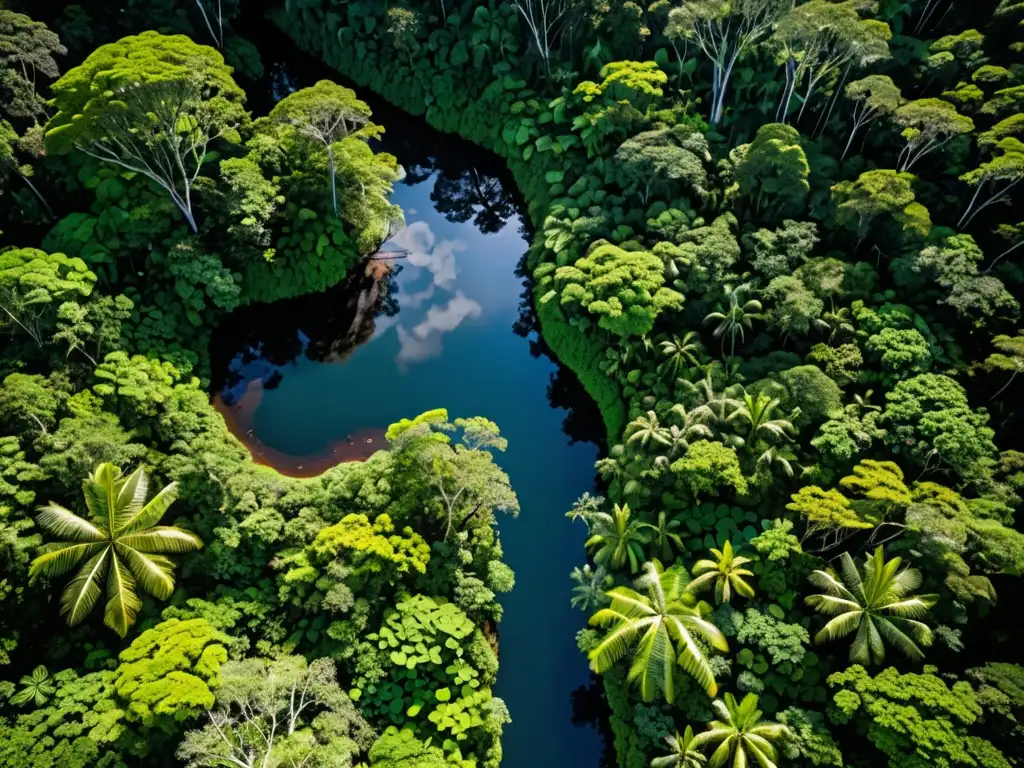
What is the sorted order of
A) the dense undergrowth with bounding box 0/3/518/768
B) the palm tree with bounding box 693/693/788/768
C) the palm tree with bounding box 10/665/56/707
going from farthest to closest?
the dense undergrowth with bounding box 0/3/518/768 → the palm tree with bounding box 10/665/56/707 → the palm tree with bounding box 693/693/788/768

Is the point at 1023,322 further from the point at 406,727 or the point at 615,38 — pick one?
the point at 406,727

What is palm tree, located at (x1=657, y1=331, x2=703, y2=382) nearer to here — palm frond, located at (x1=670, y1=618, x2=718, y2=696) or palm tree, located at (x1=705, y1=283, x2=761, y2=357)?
palm tree, located at (x1=705, y1=283, x2=761, y2=357)

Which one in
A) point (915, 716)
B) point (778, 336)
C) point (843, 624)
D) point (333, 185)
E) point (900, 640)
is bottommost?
point (915, 716)

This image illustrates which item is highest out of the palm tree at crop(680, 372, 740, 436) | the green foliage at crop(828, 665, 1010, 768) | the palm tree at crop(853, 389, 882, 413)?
the palm tree at crop(853, 389, 882, 413)

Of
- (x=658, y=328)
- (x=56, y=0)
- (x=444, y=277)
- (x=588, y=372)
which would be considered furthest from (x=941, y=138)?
(x=56, y=0)

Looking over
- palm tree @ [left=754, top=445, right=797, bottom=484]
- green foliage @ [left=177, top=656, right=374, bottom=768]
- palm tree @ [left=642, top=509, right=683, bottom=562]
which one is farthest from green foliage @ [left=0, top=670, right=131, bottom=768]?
palm tree @ [left=754, top=445, right=797, bottom=484]

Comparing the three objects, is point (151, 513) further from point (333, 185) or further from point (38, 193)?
point (38, 193)

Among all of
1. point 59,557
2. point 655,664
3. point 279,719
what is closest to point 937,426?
point 655,664
